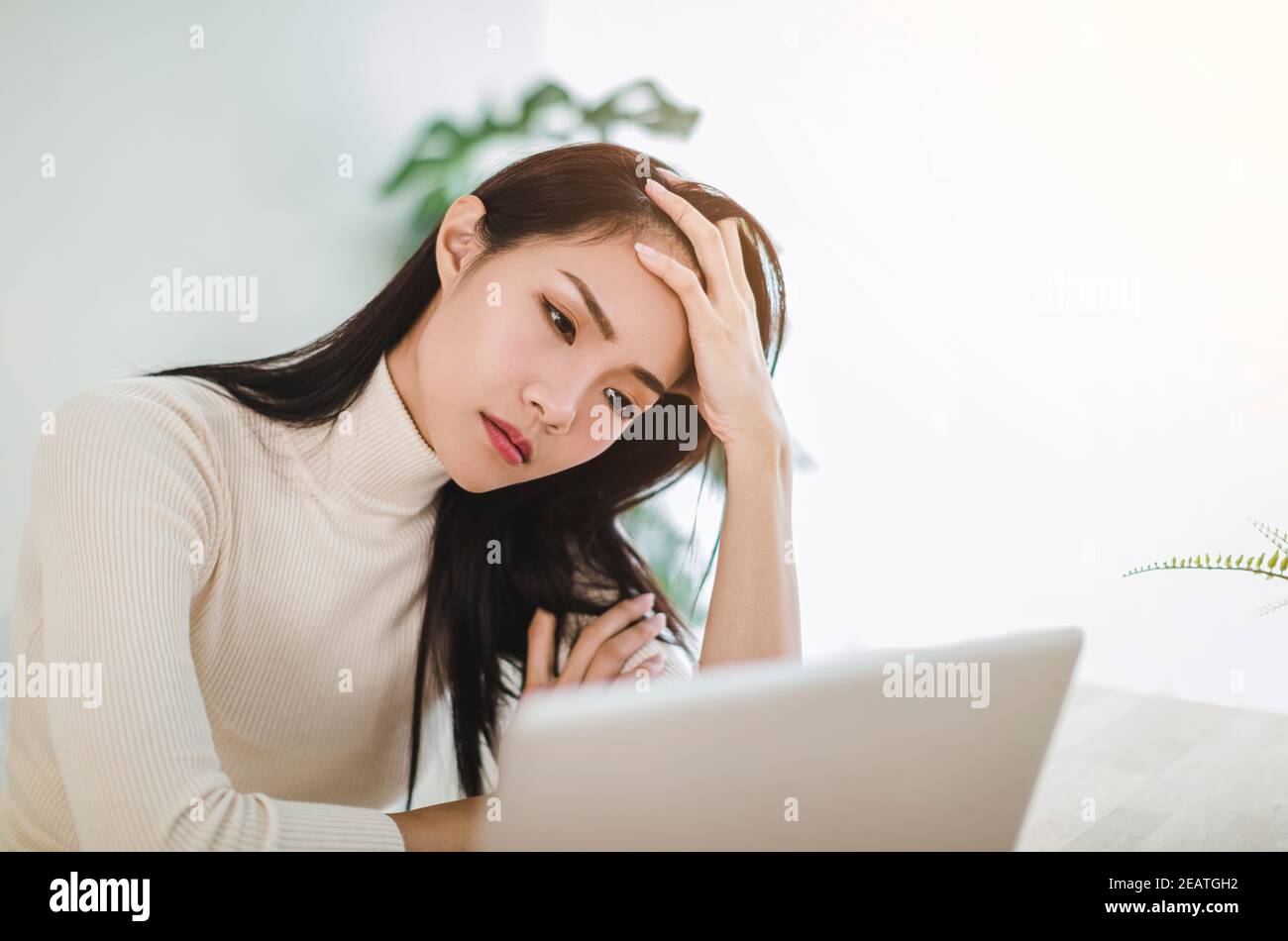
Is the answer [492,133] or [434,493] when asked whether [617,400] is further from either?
[492,133]

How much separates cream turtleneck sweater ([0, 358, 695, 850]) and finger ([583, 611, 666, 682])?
22 mm

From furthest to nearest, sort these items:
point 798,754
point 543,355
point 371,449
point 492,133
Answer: point 492,133
point 371,449
point 543,355
point 798,754

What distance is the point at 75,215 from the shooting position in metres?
2.02

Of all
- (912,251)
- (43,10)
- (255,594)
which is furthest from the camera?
(912,251)

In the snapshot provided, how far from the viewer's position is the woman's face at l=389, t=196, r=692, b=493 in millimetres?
1064

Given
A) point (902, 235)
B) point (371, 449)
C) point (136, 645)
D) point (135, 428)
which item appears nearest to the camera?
point (136, 645)

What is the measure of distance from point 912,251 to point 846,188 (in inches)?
12.7

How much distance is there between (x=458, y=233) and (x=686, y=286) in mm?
298

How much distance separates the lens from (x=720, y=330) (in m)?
1.16

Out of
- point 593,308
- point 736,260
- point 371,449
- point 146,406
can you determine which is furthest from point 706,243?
point 146,406

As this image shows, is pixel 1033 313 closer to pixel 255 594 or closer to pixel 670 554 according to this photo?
pixel 670 554

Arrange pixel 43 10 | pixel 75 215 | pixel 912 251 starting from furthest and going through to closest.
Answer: pixel 912 251 → pixel 75 215 → pixel 43 10
